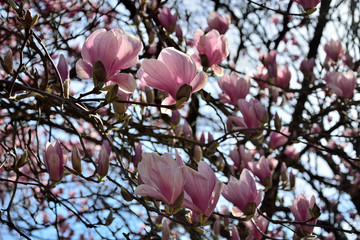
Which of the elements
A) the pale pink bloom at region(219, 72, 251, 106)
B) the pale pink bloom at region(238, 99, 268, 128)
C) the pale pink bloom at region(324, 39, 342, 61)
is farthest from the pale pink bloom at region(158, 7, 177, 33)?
the pale pink bloom at region(324, 39, 342, 61)

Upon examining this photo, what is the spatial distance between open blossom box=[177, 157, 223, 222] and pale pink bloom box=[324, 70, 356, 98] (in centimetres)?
100

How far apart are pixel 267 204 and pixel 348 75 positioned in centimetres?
133

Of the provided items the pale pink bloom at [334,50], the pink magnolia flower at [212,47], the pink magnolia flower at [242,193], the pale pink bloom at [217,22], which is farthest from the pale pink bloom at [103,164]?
the pale pink bloom at [334,50]

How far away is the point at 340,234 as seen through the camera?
9.63 feet

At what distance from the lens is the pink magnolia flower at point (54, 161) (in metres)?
1.04

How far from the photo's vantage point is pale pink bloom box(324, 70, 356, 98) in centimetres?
162

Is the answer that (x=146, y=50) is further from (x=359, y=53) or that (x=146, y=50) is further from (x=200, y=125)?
(x=200, y=125)

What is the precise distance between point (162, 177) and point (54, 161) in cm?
38

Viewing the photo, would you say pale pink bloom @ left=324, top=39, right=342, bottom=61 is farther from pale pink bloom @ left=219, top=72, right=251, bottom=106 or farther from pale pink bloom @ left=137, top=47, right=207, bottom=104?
pale pink bloom @ left=137, top=47, right=207, bottom=104

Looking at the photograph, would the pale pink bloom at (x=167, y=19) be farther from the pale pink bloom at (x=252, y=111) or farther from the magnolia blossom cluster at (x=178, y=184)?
the magnolia blossom cluster at (x=178, y=184)

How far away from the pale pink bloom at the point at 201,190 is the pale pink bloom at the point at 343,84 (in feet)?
3.27

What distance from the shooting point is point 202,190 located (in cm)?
83

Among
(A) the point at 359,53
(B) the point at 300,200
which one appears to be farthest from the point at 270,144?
(A) the point at 359,53

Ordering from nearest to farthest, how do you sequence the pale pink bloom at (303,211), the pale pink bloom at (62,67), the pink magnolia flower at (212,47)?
the pale pink bloom at (62,67), the pale pink bloom at (303,211), the pink magnolia flower at (212,47)
